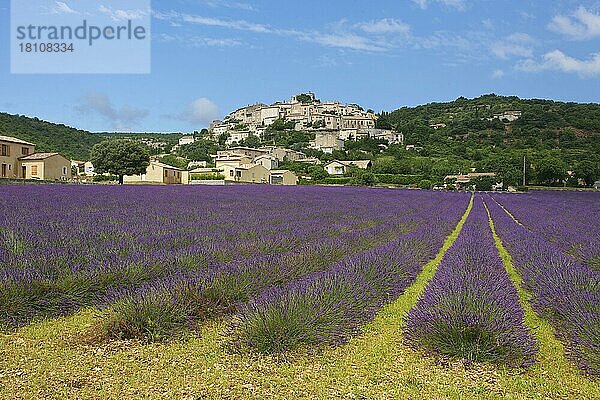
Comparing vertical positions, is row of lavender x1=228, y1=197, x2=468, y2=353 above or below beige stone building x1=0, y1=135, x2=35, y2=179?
below

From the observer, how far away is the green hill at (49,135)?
182ft

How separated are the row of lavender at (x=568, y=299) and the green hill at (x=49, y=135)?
5467cm

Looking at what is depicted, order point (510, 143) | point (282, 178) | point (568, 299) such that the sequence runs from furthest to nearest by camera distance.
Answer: point (510, 143) → point (282, 178) → point (568, 299)

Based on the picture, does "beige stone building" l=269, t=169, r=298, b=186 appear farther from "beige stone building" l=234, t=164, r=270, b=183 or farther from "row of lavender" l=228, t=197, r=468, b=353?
"row of lavender" l=228, t=197, r=468, b=353

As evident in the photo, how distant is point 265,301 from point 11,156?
41.4 m

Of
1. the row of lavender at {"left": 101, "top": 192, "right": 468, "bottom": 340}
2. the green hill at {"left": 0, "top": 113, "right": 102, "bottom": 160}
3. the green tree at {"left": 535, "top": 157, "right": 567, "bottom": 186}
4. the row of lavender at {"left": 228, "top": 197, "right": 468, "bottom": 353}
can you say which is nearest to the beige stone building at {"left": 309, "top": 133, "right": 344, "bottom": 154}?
the green hill at {"left": 0, "top": 113, "right": 102, "bottom": 160}

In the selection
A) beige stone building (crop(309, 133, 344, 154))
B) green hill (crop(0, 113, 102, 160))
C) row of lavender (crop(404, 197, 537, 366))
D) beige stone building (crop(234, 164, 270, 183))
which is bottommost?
row of lavender (crop(404, 197, 537, 366))

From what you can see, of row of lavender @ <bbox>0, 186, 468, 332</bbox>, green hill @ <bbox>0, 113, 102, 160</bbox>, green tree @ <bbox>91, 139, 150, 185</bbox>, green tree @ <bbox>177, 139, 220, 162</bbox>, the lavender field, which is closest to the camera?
the lavender field

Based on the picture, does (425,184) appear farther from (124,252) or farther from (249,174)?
(124,252)

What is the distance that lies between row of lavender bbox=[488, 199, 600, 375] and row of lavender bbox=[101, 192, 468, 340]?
1570 millimetres

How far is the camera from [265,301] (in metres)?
4.23

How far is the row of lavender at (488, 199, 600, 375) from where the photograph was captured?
3.83 metres

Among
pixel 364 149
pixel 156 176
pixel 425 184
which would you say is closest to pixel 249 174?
pixel 156 176

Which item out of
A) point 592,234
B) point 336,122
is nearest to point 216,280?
point 592,234
